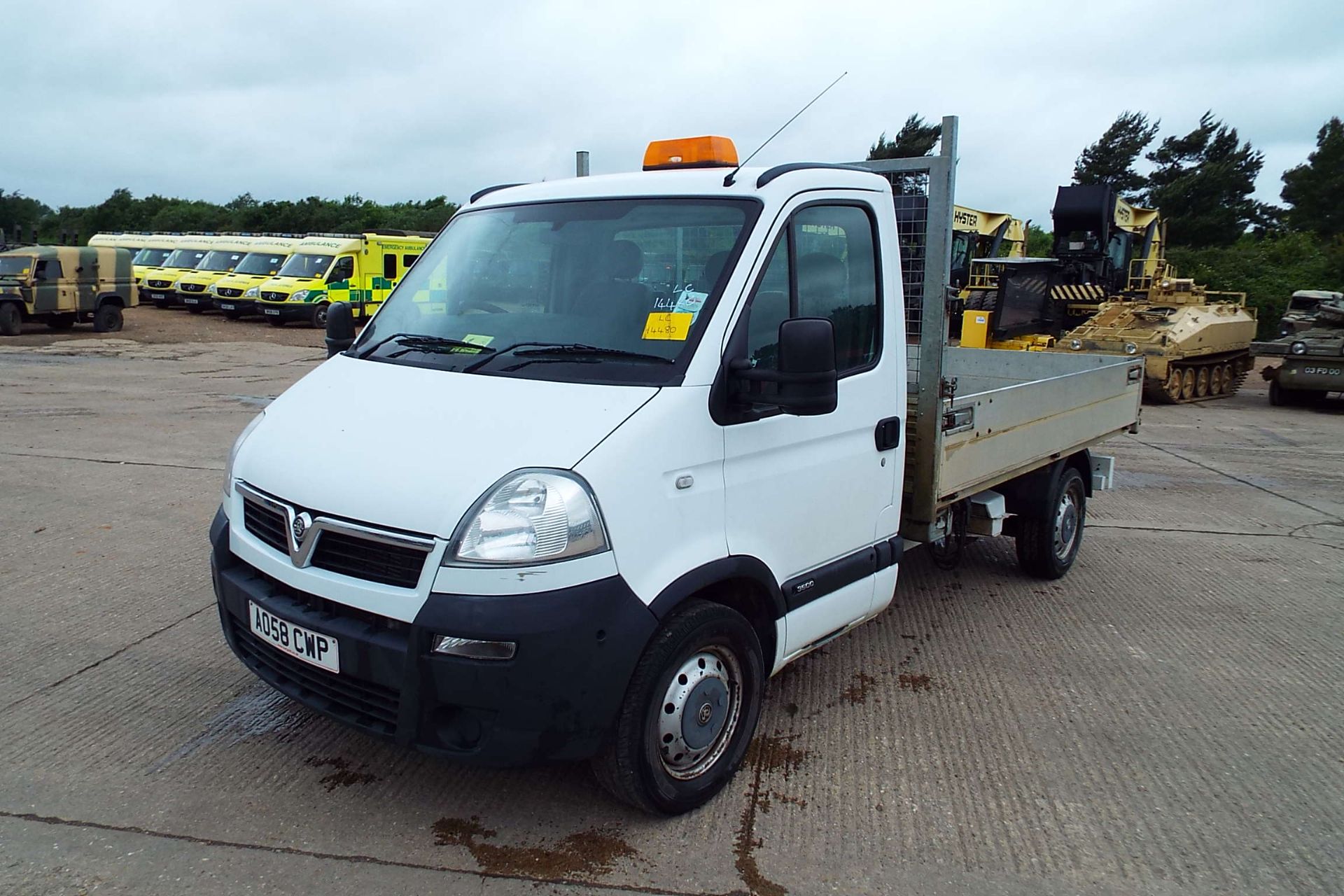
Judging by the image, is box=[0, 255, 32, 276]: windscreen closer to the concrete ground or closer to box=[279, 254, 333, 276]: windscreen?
box=[279, 254, 333, 276]: windscreen

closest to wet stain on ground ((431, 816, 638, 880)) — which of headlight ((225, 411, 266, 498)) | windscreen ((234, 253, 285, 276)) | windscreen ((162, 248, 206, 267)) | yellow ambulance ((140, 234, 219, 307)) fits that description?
headlight ((225, 411, 266, 498))

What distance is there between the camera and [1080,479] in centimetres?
627

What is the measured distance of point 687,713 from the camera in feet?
10.6

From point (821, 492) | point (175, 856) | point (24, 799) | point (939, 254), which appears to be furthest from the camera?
Answer: point (939, 254)

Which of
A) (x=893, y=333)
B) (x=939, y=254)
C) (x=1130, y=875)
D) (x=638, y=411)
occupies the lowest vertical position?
(x=1130, y=875)

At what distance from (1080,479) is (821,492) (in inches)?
131

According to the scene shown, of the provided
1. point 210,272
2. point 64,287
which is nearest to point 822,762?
point 64,287

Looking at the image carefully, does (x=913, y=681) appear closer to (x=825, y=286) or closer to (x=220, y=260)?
(x=825, y=286)

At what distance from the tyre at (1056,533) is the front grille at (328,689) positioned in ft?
13.8

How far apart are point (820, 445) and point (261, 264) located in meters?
28.0

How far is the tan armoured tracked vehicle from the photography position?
52.3ft

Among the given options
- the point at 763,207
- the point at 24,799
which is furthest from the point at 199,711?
the point at 763,207

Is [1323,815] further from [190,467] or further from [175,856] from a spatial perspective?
[190,467]

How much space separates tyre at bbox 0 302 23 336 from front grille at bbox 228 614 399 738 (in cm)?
2389
